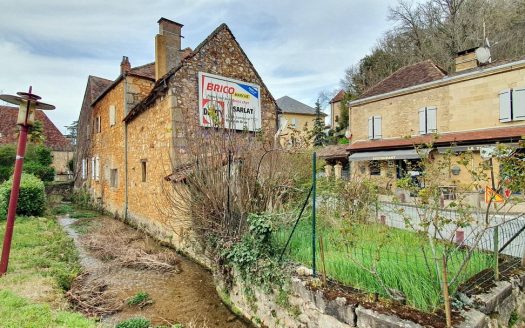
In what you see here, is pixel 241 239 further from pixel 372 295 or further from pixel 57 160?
pixel 57 160

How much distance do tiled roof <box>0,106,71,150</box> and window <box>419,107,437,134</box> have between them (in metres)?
29.4

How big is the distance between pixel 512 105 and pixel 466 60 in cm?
449

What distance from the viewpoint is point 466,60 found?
1809cm

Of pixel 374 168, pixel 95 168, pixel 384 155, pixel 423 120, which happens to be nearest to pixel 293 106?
pixel 374 168

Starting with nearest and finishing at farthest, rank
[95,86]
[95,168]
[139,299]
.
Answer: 1. [139,299]
2. [95,168]
3. [95,86]

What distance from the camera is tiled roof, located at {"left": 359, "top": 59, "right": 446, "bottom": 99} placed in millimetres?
19203

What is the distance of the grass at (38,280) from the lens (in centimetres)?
374

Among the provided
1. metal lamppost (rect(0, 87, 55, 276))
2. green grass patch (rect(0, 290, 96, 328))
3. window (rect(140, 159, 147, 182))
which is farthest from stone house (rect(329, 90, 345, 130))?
green grass patch (rect(0, 290, 96, 328))

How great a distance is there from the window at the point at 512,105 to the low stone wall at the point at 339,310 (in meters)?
15.1

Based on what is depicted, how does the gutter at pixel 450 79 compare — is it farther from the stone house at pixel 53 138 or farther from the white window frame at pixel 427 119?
the stone house at pixel 53 138

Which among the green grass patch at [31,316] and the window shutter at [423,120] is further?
the window shutter at [423,120]

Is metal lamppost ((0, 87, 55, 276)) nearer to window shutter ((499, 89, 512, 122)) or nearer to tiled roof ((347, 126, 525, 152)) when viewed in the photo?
tiled roof ((347, 126, 525, 152))

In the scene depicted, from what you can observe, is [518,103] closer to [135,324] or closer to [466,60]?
[466,60]

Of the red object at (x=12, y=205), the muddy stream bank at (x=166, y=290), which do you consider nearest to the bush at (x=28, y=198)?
the muddy stream bank at (x=166, y=290)
